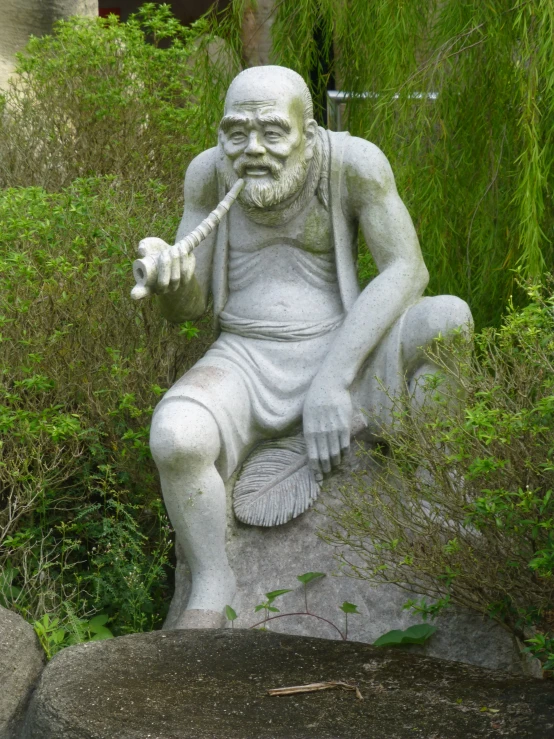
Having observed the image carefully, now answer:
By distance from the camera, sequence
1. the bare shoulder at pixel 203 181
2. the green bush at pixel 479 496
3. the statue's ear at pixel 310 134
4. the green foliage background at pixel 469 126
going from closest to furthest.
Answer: the green bush at pixel 479 496, the statue's ear at pixel 310 134, the bare shoulder at pixel 203 181, the green foliage background at pixel 469 126

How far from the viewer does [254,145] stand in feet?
14.4

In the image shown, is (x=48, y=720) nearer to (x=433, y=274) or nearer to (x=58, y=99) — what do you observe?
(x=433, y=274)

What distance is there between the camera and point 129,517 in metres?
4.79

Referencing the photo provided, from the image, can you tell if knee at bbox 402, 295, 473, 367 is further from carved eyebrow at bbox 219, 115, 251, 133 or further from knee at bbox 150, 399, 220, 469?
carved eyebrow at bbox 219, 115, 251, 133

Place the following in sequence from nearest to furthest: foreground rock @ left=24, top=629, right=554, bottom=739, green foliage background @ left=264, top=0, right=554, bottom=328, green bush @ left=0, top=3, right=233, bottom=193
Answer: foreground rock @ left=24, top=629, right=554, bottom=739 < green foliage background @ left=264, top=0, right=554, bottom=328 < green bush @ left=0, top=3, right=233, bottom=193

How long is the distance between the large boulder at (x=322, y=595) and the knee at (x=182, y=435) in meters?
0.31

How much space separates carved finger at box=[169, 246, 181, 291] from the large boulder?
2.40 feet

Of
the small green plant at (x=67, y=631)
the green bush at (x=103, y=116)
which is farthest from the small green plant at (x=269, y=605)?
the green bush at (x=103, y=116)

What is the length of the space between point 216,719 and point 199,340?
91.8 inches

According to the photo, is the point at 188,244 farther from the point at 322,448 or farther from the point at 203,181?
the point at 322,448

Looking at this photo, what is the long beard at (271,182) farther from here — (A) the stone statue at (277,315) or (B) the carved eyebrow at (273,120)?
(B) the carved eyebrow at (273,120)

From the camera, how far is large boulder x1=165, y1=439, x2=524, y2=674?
4.14 meters

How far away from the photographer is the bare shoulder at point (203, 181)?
4.67 metres

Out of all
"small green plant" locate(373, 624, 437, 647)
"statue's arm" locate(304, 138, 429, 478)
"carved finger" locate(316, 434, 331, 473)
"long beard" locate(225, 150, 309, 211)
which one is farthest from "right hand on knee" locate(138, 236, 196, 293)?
"small green plant" locate(373, 624, 437, 647)
